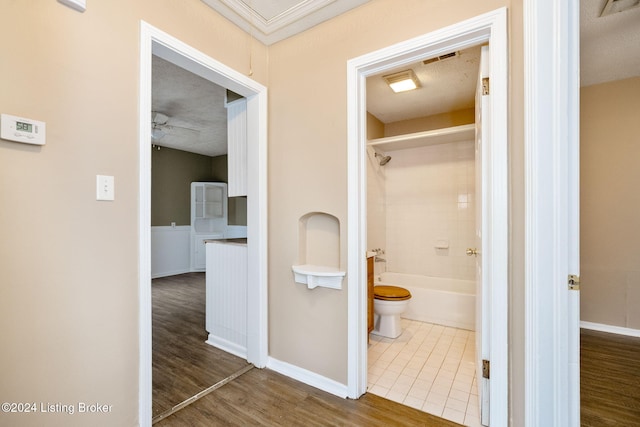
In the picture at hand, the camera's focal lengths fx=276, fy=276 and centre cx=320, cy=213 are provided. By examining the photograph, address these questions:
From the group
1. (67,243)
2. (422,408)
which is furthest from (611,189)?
(67,243)

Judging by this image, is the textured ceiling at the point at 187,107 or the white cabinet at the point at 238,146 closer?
the white cabinet at the point at 238,146

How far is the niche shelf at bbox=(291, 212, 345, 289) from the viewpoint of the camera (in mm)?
1977

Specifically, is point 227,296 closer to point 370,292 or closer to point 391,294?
point 370,292

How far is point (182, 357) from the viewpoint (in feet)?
7.73

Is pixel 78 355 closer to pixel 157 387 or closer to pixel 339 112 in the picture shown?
pixel 157 387

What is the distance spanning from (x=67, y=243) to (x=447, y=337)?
123 inches

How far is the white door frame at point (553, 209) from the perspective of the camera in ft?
3.64

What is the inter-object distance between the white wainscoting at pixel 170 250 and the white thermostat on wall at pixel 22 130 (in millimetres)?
4857

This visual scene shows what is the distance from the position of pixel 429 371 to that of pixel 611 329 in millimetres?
2249

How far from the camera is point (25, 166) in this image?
3.68 ft

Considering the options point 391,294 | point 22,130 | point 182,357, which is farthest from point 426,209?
point 22,130

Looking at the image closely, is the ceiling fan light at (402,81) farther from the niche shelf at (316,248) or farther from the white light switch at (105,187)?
the white light switch at (105,187)

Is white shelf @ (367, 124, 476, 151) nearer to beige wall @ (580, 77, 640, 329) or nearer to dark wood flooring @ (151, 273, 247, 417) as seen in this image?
beige wall @ (580, 77, 640, 329)

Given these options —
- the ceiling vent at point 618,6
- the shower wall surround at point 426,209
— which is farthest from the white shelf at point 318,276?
the ceiling vent at point 618,6
